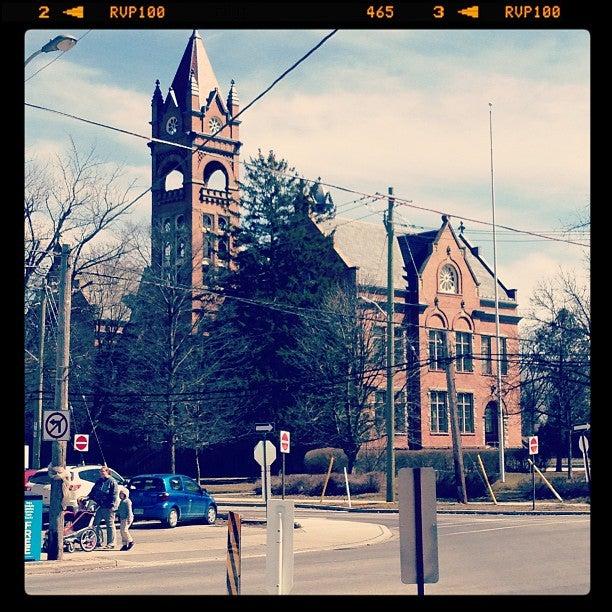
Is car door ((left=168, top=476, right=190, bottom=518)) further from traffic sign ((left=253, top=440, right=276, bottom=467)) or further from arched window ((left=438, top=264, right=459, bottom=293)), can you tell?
arched window ((left=438, top=264, right=459, bottom=293))

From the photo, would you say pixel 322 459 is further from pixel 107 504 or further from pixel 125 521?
pixel 107 504

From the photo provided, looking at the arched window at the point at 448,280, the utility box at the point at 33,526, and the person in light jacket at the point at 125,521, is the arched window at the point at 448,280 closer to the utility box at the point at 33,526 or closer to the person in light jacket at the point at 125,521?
the person in light jacket at the point at 125,521

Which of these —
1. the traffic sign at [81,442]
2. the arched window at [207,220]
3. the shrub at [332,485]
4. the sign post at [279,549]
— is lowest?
the shrub at [332,485]

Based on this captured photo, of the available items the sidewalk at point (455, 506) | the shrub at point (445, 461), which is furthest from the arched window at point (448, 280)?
the sidewalk at point (455, 506)

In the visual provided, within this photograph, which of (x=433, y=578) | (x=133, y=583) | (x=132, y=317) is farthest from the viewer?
(x=132, y=317)

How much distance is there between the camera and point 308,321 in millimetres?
55625

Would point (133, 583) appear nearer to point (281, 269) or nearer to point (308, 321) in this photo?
point (308, 321)

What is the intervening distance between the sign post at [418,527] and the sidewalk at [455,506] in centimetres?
2741

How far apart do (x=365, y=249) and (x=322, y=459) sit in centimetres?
1653

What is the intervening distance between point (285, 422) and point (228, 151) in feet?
95.7

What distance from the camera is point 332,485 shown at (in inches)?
1908

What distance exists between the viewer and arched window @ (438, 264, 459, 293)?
215 feet

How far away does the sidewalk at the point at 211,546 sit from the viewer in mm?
17438

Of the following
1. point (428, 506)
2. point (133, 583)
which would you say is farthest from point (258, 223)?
point (428, 506)
